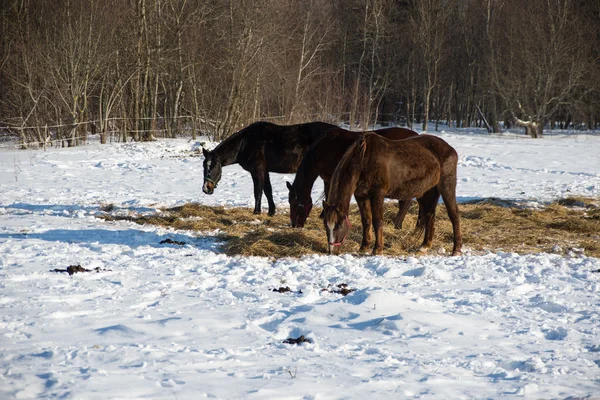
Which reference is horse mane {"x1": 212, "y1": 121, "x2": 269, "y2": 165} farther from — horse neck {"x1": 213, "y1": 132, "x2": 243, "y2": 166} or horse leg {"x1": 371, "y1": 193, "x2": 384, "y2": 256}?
horse leg {"x1": 371, "y1": 193, "x2": 384, "y2": 256}

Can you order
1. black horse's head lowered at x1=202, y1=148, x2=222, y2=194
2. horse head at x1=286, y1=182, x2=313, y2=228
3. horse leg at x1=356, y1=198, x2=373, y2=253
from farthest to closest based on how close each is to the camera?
1. black horse's head lowered at x1=202, y1=148, x2=222, y2=194
2. horse head at x1=286, y1=182, x2=313, y2=228
3. horse leg at x1=356, y1=198, x2=373, y2=253

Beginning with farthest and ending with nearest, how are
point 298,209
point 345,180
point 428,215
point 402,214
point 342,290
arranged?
point 402,214 → point 298,209 → point 428,215 → point 345,180 → point 342,290

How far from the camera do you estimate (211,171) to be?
34.0 ft

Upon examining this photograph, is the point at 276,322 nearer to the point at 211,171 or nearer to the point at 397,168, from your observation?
the point at 397,168

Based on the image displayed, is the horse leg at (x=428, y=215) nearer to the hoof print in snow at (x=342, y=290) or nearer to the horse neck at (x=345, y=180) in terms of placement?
the horse neck at (x=345, y=180)

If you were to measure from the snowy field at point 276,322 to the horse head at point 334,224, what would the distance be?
0.71 feet

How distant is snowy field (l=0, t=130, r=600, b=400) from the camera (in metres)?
3.83

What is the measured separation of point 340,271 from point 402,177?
1621 millimetres

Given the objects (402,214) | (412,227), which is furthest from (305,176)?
(412,227)

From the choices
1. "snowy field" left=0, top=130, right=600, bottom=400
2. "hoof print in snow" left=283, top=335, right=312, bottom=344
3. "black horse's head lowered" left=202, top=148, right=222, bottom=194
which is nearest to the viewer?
"snowy field" left=0, top=130, right=600, bottom=400

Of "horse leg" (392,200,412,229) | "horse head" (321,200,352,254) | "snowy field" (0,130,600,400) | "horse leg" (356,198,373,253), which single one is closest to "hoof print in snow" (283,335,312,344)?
"snowy field" (0,130,600,400)

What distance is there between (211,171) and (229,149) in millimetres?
502

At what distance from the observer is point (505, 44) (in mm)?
36438

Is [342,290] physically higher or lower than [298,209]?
lower
